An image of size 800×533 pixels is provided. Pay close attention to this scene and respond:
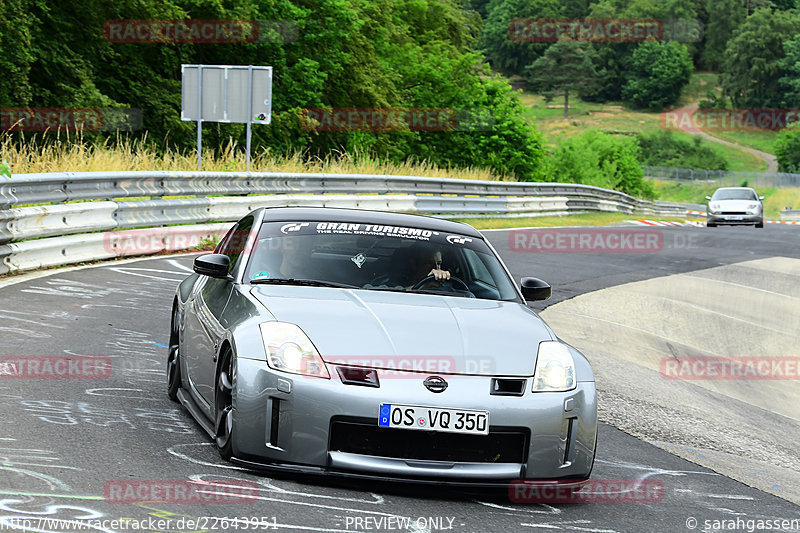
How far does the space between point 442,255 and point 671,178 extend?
10531 cm

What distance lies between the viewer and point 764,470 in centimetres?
712

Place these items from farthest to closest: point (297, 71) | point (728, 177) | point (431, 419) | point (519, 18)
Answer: point (519, 18) < point (728, 177) < point (297, 71) < point (431, 419)

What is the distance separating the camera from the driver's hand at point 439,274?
647 centimetres

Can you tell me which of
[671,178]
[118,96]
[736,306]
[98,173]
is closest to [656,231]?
[736,306]

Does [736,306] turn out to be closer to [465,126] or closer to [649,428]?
[649,428]

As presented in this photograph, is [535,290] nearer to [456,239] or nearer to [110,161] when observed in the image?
[456,239]

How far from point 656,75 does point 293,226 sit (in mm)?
179922

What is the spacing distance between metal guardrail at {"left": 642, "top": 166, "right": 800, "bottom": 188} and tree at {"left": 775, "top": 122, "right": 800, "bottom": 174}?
1890cm

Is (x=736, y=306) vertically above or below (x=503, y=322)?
below

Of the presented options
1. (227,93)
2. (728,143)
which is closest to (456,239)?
(227,93)

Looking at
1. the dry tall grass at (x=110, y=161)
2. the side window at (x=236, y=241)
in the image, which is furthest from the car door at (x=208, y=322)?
the dry tall grass at (x=110, y=161)

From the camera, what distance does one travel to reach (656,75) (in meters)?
179

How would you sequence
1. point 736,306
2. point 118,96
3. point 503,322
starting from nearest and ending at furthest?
point 503,322 < point 736,306 < point 118,96

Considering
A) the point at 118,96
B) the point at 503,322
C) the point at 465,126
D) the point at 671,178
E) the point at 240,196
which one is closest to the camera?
the point at 503,322
